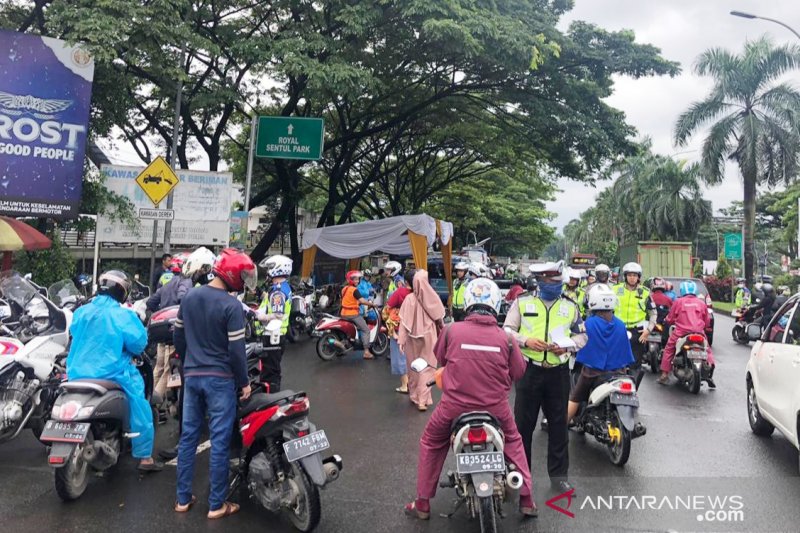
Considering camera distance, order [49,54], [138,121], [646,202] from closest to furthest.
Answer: [49,54] < [138,121] < [646,202]

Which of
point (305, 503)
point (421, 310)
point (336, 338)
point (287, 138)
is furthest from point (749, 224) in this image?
point (305, 503)

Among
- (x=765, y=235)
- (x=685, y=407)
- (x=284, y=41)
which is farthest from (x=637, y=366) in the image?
(x=765, y=235)

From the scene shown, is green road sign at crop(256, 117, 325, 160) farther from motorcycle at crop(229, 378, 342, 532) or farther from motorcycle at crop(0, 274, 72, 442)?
motorcycle at crop(229, 378, 342, 532)

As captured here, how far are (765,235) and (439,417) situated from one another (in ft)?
188

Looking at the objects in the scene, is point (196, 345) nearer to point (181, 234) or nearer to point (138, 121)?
point (181, 234)

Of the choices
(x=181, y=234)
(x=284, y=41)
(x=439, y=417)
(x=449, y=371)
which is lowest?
(x=439, y=417)

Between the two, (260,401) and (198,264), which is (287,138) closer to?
(198,264)

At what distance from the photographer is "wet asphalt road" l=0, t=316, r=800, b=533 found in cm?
371

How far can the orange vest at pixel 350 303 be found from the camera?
10078mm

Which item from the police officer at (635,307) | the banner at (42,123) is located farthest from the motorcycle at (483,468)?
the banner at (42,123)

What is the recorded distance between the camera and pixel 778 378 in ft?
16.2

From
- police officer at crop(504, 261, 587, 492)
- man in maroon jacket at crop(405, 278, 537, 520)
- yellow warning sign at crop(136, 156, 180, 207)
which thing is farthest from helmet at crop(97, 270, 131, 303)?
yellow warning sign at crop(136, 156, 180, 207)

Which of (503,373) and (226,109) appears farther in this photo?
(226,109)

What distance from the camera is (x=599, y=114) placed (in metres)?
14.9
